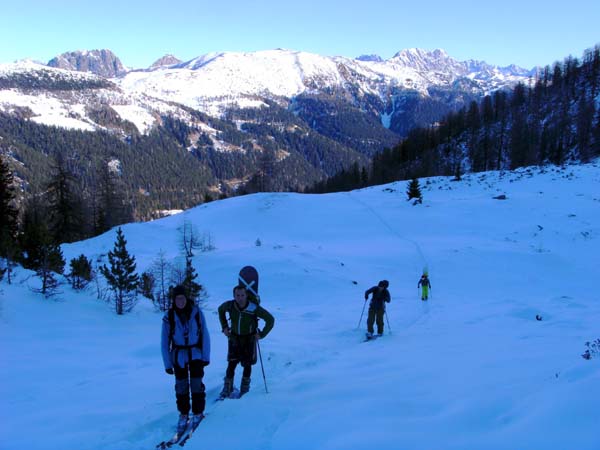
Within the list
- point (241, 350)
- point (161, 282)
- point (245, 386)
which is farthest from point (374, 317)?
point (161, 282)

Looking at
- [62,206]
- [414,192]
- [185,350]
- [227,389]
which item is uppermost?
[414,192]

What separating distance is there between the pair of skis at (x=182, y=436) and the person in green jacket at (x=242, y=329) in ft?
3.43

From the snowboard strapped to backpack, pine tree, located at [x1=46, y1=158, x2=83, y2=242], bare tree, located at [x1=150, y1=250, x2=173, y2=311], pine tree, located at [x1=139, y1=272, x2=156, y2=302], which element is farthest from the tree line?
the snowboard strapped to backpack

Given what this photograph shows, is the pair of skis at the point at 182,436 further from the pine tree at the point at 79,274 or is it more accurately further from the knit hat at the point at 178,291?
the pine tree at the point at 79,274

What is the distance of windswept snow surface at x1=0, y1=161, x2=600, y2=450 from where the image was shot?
15.5ft

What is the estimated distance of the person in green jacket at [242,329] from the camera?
6.62m

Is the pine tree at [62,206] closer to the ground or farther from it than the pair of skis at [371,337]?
farther from it

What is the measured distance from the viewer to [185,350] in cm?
585

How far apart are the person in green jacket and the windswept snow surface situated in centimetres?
51

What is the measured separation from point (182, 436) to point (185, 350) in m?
1.12

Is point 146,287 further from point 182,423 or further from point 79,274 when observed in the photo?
point 182,423

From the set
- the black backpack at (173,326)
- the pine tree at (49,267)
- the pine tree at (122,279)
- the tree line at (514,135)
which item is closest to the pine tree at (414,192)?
the tree line at (514,135)

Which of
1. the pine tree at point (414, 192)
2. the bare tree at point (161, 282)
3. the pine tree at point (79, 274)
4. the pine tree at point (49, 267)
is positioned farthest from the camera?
the pine tree at point (414, 192)

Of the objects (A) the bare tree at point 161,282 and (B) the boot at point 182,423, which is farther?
(A) the bare tree at point 161,282
